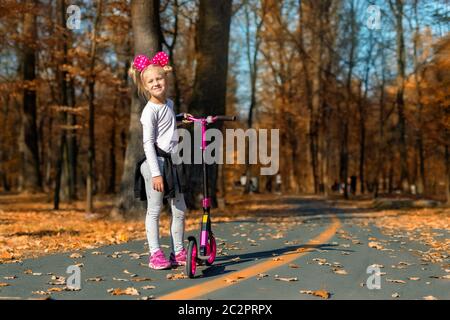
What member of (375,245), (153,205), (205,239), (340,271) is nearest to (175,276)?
(205,239)

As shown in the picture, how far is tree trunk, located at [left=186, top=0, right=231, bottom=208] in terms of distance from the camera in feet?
55.3

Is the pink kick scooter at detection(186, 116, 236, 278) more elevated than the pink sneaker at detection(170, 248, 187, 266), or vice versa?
the pink kick scooter at detection(186, 116, 236, 278)

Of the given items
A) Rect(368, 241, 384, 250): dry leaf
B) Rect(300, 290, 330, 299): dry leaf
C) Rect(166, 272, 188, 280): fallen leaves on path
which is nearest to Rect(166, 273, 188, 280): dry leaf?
Rect(166, 272, 188, 280): fallen leaves on path

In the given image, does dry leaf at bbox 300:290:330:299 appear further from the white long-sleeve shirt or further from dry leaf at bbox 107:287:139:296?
the white long-sleeve shirt

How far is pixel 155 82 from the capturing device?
18.8 feet

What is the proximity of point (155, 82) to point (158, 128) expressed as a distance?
18.9 inches

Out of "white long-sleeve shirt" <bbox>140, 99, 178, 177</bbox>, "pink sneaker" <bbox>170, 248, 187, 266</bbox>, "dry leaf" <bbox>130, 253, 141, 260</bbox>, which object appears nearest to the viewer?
"white long-sleeve shirt" <bbox>140, 99, 178, 177</bbox>

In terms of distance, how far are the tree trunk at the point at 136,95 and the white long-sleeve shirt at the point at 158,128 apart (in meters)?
6.94

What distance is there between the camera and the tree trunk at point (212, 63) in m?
16.9

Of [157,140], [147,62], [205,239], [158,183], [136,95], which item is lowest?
[205,239]

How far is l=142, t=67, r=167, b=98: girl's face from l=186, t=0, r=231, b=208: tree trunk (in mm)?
10874

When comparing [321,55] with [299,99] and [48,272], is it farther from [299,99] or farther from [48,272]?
[48,272]

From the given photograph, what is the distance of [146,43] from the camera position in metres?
12.6

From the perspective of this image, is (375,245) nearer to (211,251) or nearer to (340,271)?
(340,271)
